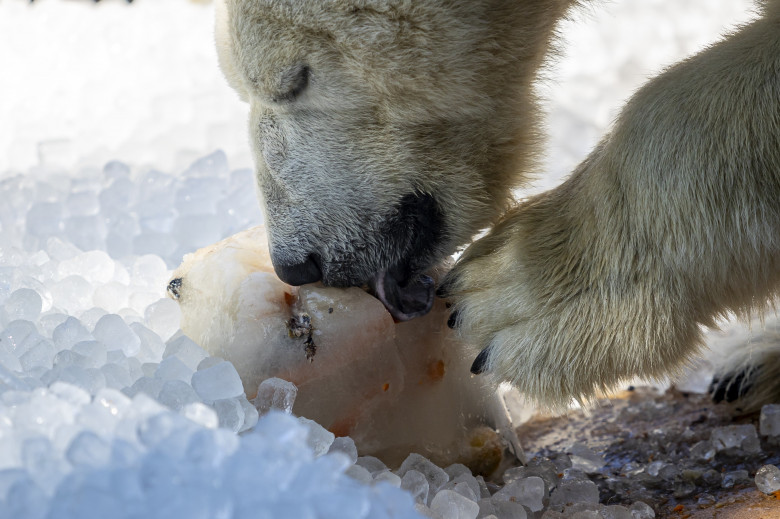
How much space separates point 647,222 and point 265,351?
47cm

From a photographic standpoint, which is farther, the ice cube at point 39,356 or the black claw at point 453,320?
the black claw at point 453,320

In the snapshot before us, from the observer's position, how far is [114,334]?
99 centimetres

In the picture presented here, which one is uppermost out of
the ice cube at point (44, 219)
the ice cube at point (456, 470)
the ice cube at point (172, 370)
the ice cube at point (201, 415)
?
the ice cube at point (201, 415)

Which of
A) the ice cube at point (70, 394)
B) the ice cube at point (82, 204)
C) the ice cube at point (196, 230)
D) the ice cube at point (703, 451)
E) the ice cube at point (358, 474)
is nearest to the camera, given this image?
the ice cube at point (70, 394)

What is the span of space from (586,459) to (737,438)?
210 millimetres

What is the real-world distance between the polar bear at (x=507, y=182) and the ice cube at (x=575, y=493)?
0.36ft

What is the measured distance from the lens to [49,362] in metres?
0.94

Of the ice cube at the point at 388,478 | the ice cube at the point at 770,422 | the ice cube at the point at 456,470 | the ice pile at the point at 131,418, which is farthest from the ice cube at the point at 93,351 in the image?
the ice cube at the point at 770,422


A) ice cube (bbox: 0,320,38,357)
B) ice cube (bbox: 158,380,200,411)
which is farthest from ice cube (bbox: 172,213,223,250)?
ice cube (bbox: 158,380,200,411)

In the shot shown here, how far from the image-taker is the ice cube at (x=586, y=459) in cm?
120

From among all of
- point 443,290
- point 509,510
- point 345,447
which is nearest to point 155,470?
point 345,447

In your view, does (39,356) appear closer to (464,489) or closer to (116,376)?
(116,376)

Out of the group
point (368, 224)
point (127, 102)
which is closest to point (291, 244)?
point (368, 224)

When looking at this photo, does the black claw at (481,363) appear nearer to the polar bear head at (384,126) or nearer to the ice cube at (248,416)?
the polar bear head at (384,126)
